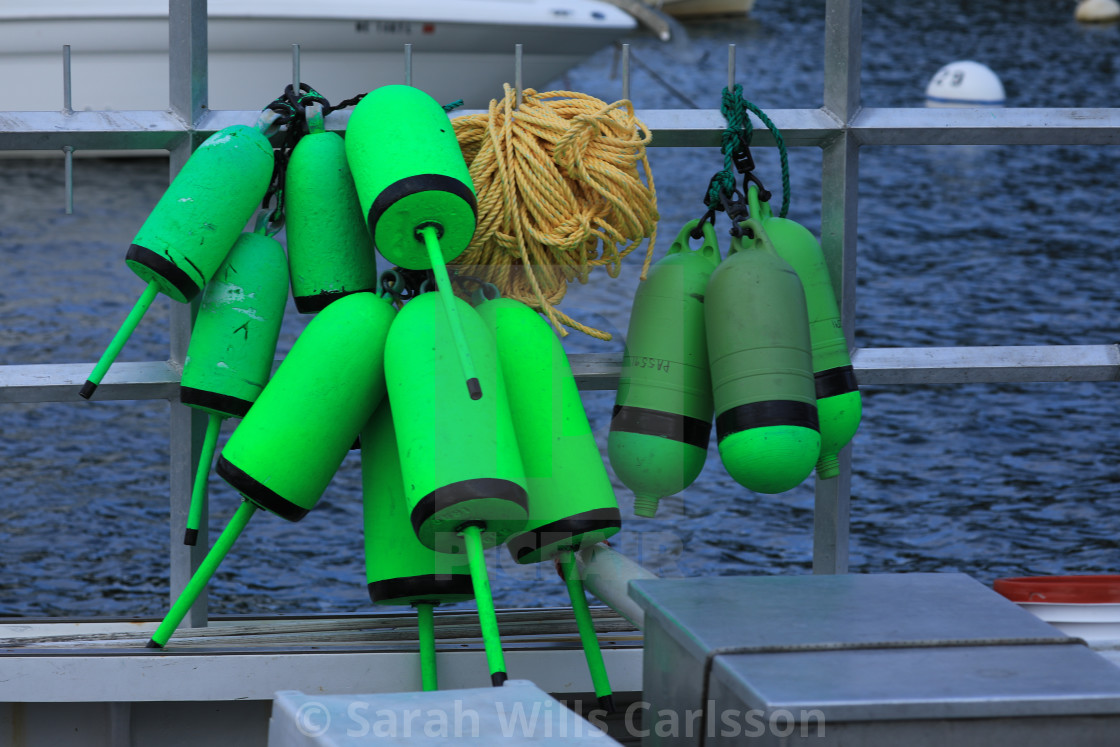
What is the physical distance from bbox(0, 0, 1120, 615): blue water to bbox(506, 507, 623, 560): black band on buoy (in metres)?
0.33

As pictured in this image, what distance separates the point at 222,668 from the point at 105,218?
728 cm

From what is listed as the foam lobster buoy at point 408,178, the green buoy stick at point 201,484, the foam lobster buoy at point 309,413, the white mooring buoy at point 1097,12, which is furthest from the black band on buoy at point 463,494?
the white mooring buoy at point 1097,12

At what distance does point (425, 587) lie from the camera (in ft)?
6.03

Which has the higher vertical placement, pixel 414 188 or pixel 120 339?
pixel 414 188

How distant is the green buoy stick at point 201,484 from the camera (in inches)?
77.7

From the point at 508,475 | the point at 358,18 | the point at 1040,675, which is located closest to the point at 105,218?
the point at 358,18

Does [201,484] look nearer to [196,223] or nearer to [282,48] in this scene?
[196,223]

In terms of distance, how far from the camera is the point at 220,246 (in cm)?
187

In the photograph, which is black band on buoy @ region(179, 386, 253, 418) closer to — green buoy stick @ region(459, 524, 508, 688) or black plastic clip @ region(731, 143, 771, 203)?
green buoy stick @ region(459, 524, 508, 688)

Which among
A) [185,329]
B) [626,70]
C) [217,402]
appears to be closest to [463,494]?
[217,402]

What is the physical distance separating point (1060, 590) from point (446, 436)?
88 centimetres

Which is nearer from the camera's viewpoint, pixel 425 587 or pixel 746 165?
pixel 425 587

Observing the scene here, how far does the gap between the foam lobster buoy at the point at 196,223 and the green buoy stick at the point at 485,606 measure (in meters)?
0.55

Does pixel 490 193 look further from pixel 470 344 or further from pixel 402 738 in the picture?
pixel 402 738
